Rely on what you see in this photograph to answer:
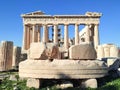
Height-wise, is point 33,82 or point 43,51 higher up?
point 43,51

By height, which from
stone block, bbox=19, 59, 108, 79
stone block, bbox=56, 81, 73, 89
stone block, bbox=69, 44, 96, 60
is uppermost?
stone block, bbox=69, 44, 96, 60

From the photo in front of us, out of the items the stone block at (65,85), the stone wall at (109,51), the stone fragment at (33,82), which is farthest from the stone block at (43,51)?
the stone wall at (109,51)

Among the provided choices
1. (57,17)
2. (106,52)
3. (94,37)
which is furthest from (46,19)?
(106,52)

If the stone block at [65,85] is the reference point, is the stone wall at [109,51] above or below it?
above

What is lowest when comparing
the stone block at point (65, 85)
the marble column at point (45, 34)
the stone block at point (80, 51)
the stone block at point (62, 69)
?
the stone block at point (65, 85)

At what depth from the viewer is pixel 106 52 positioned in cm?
2570

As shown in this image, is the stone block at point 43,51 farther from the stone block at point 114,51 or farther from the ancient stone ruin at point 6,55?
the stone block at point 114,51

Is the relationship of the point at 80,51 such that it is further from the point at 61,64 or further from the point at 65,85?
the point at 65,85

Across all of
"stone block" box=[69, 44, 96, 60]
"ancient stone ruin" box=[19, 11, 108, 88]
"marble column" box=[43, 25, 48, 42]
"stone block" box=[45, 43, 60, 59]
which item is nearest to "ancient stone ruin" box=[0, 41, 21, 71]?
"ancient stone ruin" box=[19, 11, 108, 88]

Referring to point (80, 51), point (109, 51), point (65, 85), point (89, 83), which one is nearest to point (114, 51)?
point (109, 51)

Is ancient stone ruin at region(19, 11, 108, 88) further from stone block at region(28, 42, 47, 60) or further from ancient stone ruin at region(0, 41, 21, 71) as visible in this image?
ancient stone ruin at region(0, 41, 21, 71)

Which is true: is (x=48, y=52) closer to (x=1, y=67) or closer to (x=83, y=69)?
(x=83, y=69)

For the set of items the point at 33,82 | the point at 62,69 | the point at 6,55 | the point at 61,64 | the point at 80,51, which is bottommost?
the point at 33,82

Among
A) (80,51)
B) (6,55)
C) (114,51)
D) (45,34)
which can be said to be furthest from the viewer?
(45,34)
